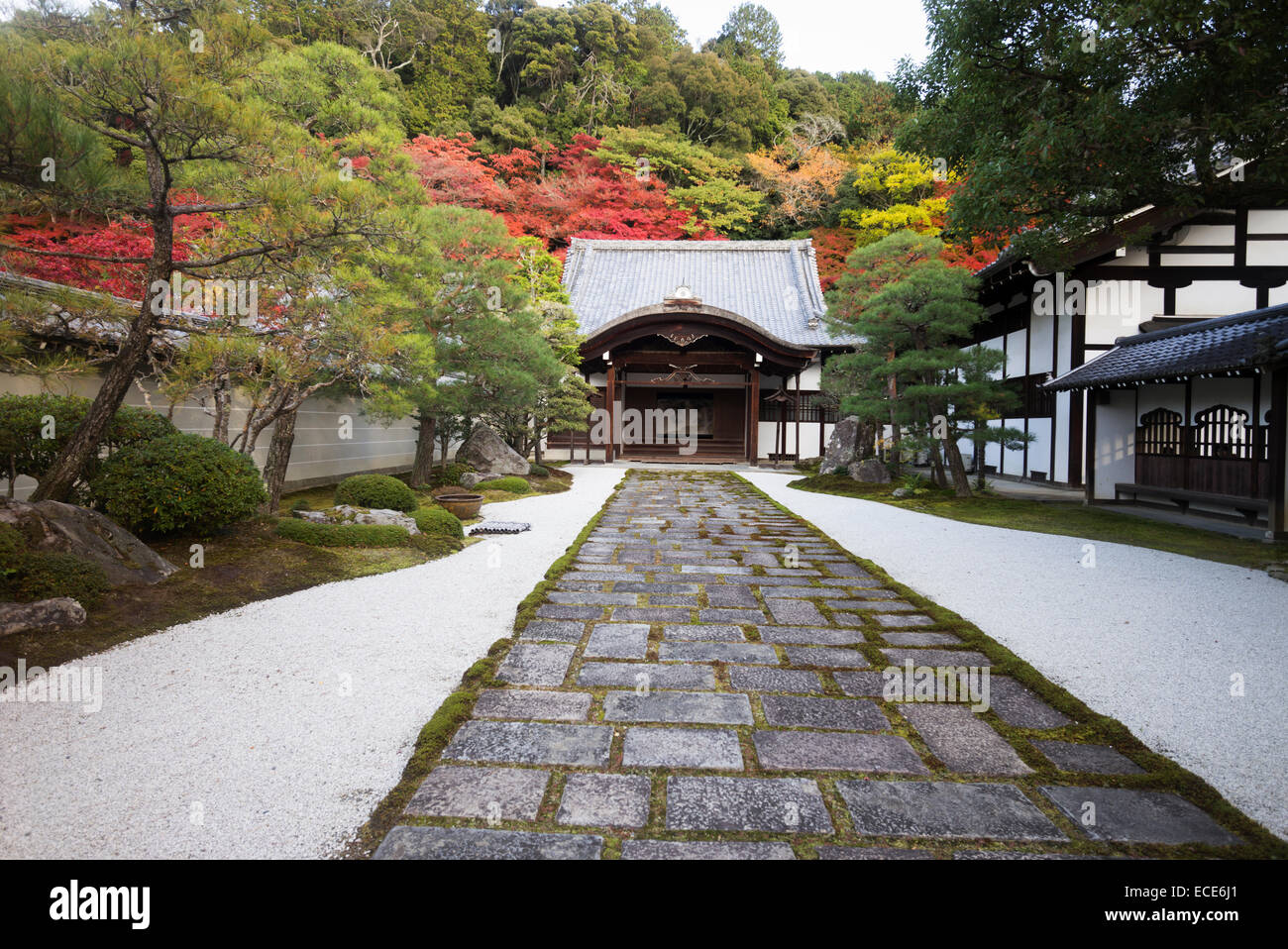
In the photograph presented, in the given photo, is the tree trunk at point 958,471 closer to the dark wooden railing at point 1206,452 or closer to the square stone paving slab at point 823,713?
the dark wooden railing at point 1206,452

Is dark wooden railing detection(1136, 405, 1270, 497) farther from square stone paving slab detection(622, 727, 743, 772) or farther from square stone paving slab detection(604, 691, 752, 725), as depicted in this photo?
square stone paving slab detection(622, 727, 743, 772)

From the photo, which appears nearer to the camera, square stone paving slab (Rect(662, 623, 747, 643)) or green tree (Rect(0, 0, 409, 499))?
square stone paving slab (Rect(662, 623, 747, 643))

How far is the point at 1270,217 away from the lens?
11.6m

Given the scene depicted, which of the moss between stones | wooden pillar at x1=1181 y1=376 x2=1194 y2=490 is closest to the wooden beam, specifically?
wooden pillar at x1=1181 y1=376 x2=1194 y2=490

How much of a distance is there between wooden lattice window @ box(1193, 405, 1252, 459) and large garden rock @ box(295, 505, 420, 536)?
10.7 m

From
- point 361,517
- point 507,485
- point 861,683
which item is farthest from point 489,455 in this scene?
point 861,683

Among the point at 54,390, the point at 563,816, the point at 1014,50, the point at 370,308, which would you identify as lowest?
the point at 563,816

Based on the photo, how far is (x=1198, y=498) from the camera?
30.3ft

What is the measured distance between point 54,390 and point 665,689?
7.38 m

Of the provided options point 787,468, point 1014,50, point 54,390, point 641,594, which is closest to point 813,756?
point 641,594

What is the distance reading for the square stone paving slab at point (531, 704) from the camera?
10.0 feet

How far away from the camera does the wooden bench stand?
27.0ft

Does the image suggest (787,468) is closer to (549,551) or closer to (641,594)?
(549,551)

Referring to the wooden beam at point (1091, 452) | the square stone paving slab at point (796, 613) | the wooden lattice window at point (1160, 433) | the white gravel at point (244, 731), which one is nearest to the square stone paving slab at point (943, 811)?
the white gravel at point (244, 731)
